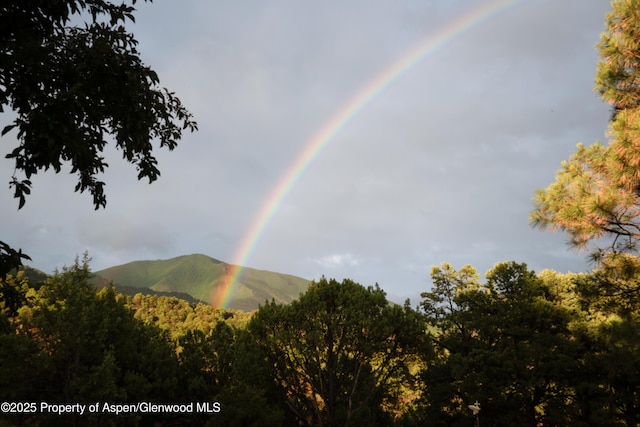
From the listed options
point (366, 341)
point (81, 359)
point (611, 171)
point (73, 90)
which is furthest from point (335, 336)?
point (73, 90)

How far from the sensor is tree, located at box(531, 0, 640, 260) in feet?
28.1

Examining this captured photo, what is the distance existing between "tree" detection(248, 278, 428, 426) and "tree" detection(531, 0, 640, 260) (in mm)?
10968

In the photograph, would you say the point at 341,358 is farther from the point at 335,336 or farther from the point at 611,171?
the point at 611,171

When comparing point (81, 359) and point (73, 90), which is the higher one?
point (73, 90)

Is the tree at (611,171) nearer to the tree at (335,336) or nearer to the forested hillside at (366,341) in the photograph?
the forested hillside at (366,341)

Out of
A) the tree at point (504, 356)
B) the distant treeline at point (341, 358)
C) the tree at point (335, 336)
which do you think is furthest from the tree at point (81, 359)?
the tree at point (504, 356)

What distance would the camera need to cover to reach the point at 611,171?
872cm

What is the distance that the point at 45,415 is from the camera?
14805 millimetres

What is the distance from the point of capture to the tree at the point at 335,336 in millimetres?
19625

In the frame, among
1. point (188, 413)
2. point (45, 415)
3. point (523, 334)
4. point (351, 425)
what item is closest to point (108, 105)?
point (45, 415)

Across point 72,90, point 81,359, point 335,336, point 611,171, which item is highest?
point 611,171

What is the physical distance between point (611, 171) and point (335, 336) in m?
15.2

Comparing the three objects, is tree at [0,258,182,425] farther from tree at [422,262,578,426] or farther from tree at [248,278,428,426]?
tree at [422,262,578,426]

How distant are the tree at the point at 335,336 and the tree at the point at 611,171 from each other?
10968 mm
